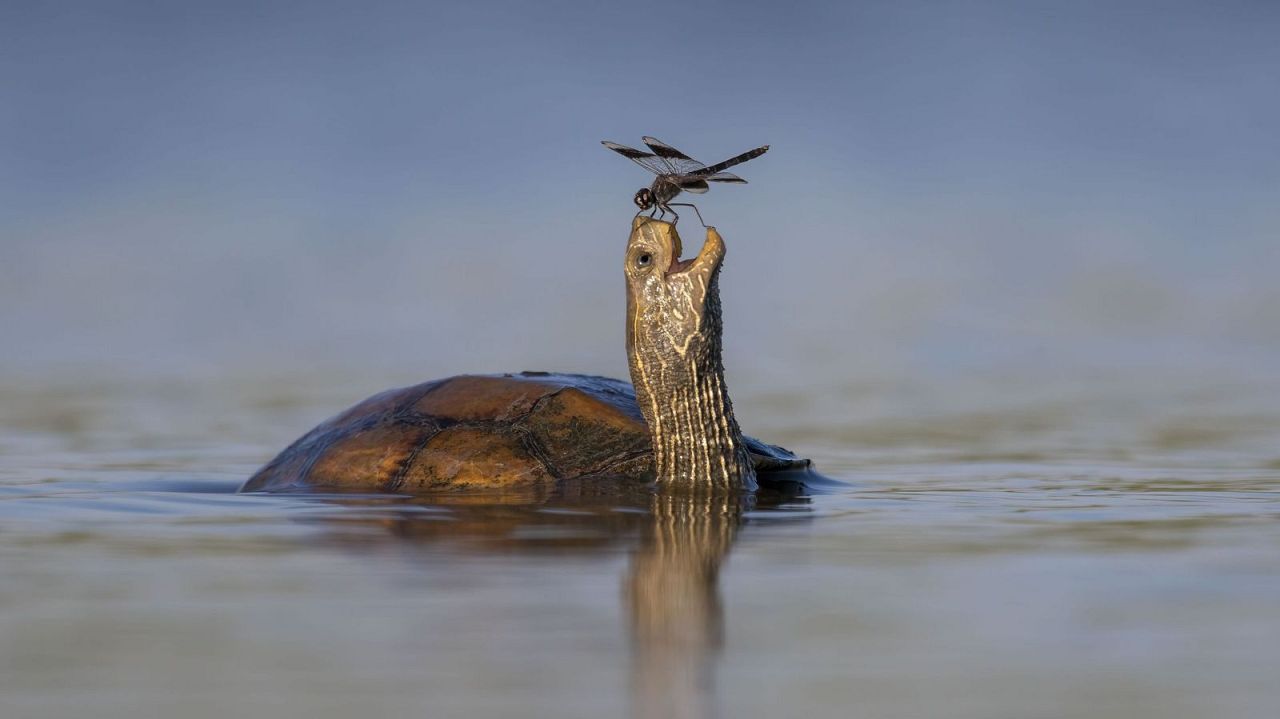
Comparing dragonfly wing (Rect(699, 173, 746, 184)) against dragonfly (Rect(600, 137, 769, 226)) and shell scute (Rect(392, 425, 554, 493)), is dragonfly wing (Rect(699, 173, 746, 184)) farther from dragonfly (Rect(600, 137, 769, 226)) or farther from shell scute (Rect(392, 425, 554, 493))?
shell scute (Rect(392, 425, 554, 493))

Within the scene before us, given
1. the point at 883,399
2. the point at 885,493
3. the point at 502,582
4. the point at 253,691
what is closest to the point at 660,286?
the point at 885,493

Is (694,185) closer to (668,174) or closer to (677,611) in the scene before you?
(668,174)

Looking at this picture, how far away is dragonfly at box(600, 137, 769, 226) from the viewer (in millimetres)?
6137

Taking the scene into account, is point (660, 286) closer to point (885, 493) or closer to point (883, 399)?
point (885, 493)

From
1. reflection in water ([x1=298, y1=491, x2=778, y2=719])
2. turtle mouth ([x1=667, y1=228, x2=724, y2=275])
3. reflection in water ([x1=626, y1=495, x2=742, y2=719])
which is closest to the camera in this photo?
reflection in water ([x1=626, y1=495, x2=742, y2=719])

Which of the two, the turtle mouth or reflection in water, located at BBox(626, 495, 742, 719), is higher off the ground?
the turtle mouth

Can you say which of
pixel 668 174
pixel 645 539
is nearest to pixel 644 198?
pixel 668 174

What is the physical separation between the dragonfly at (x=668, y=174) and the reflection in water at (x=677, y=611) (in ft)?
5.01

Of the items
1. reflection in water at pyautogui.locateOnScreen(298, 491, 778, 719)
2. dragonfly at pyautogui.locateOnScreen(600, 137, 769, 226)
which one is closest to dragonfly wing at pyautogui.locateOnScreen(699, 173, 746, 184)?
dragonfly at pyautogui.locateOnScreen(600, 137, 769, 226)

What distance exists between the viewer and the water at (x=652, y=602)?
2.49 m

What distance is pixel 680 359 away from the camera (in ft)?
20.1

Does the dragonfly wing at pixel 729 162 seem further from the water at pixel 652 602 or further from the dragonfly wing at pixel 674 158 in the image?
the water at pixel 652 602

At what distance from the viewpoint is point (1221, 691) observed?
251cm

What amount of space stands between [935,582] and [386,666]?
60.6 inches
